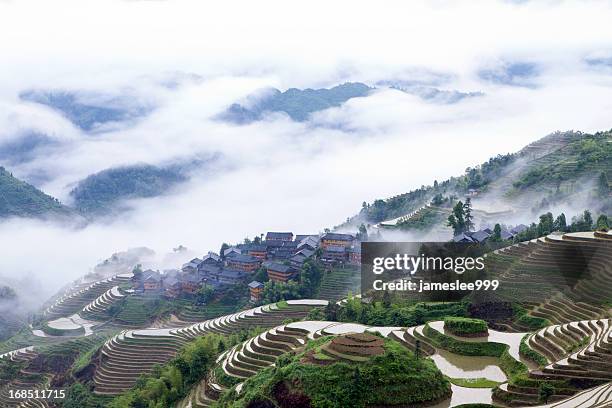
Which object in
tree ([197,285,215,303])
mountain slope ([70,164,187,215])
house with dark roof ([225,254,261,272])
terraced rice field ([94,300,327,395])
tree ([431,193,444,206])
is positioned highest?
mountain slope ([70,164,187,215])

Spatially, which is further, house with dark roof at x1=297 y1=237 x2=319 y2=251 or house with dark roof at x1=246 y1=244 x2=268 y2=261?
house with dark roof at x1=246 y1=244 x2=268 y2=261

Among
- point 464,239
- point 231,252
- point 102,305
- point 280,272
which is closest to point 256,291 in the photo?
point 280,272

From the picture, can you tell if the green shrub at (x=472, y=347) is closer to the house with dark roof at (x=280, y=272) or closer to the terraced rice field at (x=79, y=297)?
the house with dark roof at (x=280, y=272)

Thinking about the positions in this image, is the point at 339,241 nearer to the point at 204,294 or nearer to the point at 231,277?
the point at 231,277

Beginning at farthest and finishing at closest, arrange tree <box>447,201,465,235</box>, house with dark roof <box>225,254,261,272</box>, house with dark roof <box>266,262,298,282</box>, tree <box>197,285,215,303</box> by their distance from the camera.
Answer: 1. house with dark roof <box>225,254,261,272</box>
2. tree <box>197,285,215,303</box>
3. house with dark roof <box>266,262,298,282</box>
4. tree <box>447,201,465,235</box>

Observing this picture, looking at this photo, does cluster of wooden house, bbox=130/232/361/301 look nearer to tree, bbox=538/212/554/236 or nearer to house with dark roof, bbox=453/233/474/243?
house with dark roof, bbox=453/233/474/243

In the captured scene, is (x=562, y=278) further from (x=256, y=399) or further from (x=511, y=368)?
(x=256, y=399)

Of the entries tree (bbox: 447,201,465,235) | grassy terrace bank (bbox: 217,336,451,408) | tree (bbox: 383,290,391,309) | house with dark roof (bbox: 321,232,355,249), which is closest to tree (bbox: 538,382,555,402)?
grassy terrace bank (bbox: 217,336,451,408)

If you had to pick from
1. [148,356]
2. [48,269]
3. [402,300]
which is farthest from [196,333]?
[48,269]
